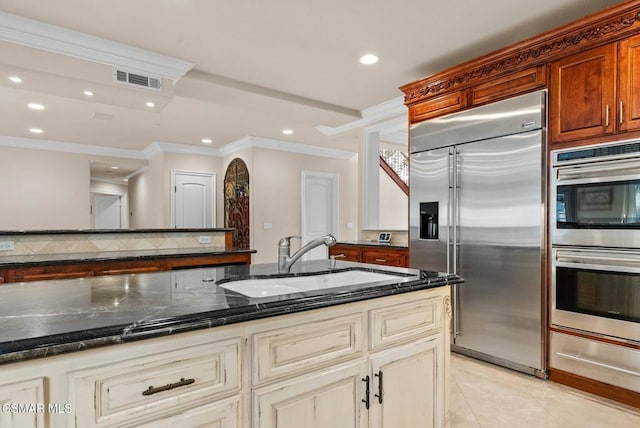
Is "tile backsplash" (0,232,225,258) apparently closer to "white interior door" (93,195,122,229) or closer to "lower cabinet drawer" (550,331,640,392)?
"lower cabinet drawer" (550,331,640,392)

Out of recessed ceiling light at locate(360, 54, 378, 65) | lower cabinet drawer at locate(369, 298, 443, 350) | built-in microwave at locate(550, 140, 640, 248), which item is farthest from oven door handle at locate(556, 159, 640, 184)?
recessed ceiling light at locate(360, 54, 378, 65)

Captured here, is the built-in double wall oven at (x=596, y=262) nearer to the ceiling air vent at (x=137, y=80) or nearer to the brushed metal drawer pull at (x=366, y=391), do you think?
the brushed metal drawer pull at (x=366, y=391)

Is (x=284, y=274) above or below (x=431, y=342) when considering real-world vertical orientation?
above

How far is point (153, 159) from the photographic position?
696 cm

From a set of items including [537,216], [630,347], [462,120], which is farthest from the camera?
[462,120]

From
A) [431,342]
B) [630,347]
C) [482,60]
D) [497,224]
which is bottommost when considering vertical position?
[630,347]

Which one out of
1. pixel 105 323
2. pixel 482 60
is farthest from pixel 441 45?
pixel 105 323

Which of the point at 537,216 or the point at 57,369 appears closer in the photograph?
the point at 57,369

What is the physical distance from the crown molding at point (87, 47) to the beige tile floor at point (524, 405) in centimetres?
336

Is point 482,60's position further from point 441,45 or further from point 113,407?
point 113,407

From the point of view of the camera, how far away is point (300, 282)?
6.05 feet

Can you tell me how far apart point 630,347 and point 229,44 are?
3.42 metres

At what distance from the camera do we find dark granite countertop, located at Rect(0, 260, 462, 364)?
2.81 ft

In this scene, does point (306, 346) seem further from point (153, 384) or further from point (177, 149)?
point (177, 149)
